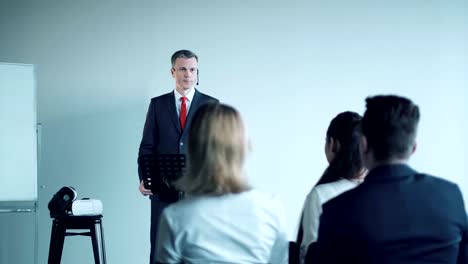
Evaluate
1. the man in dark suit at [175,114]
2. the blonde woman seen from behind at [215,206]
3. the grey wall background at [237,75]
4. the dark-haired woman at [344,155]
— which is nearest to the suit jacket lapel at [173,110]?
the man in dark suit at [175,114]

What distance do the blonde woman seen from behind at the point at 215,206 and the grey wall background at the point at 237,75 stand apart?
3.16 m

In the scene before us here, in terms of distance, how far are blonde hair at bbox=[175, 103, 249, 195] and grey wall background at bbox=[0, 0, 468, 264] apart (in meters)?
3.15

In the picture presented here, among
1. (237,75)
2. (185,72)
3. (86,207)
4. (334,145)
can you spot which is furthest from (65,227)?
(334,145)

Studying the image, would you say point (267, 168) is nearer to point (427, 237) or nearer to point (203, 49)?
point (203, 49)

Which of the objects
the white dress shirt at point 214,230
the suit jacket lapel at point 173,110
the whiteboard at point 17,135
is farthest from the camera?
the whiteboard at point 17,135

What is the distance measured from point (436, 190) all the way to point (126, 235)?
11.6ft

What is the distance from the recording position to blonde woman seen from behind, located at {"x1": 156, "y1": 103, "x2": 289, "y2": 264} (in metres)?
1.95

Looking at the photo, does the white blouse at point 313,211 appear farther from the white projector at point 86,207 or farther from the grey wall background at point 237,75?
the grey wall background at point 237,75

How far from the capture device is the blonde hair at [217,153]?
1.97 meters

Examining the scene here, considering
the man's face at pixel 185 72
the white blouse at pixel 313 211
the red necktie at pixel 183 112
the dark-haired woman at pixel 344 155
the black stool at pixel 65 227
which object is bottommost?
the black stool at pixel 65 227

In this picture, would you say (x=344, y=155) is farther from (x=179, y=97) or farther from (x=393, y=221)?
(x=179, y=97)

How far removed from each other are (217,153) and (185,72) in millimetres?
2418

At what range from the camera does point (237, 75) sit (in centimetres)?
525

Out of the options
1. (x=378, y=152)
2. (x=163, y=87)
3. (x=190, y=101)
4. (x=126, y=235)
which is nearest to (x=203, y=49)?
(x=163, y=87)
